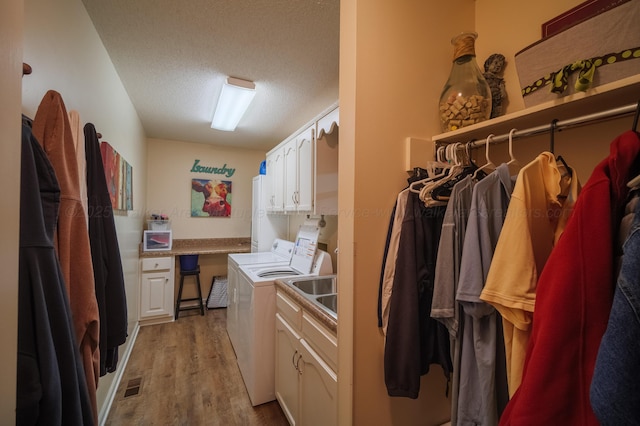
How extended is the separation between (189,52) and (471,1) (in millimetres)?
1672

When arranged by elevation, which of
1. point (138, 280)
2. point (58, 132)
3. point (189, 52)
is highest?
point (189, 52)

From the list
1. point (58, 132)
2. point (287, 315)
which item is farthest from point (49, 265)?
point (287, 315)

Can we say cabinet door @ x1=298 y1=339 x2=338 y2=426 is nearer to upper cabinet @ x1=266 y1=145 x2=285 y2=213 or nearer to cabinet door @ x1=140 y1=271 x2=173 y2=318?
upper cabinet @ x1=266 y1=145 x2=285 y2=213

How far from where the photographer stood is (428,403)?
3.51 feet

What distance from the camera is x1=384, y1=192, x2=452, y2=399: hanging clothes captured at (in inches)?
33.8

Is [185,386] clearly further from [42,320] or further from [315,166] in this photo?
[315,166]

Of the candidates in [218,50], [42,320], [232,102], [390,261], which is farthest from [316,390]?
[232,102]

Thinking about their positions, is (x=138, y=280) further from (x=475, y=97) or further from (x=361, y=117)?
(x=475, y=97)

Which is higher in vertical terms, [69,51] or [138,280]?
[69,51]

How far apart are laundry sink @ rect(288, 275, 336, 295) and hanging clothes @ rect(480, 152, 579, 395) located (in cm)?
136

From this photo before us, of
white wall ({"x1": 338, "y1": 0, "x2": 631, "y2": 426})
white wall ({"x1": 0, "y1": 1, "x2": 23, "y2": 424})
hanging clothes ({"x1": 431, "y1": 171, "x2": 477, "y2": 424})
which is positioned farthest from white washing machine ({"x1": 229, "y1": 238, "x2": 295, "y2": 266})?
white wall ({"x1": 0, "y1": 1, "x2": 23, "y2": 424})

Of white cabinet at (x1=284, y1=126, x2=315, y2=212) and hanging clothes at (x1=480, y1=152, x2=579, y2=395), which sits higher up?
white cabinet at (x1=284, y1=126, x2=315, y2=212)

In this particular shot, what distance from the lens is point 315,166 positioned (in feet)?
6.21

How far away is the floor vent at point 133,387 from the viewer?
1.99m
